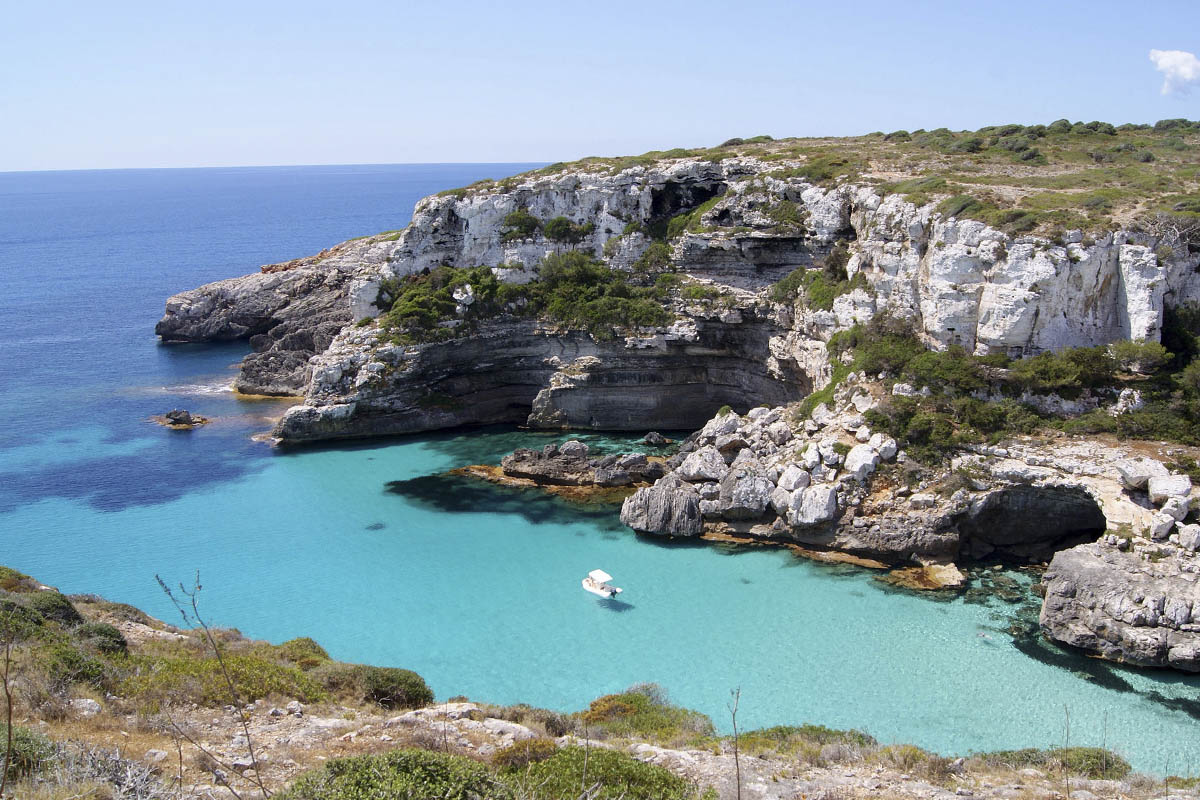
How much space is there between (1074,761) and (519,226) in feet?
131

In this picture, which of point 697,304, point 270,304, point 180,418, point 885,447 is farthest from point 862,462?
point 270,304

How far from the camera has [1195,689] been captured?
22109 millimetres

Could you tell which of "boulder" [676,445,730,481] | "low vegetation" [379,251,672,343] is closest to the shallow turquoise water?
"boulder" [676,445,730,481]

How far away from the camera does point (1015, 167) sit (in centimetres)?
4303

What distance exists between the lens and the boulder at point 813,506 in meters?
30.1

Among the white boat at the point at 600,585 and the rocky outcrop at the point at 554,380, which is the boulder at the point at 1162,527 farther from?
the rocky outcrop at the point at 554,380

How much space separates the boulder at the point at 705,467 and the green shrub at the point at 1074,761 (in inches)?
671

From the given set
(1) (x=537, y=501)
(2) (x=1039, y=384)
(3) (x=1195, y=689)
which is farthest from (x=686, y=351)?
(3) (x=1195, y=689)

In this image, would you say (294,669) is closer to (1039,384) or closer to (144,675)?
(144,675)

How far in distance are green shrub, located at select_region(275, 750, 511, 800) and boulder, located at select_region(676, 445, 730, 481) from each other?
2270 centimetres

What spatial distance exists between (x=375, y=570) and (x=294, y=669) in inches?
496

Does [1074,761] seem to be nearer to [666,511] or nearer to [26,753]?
[666,511]

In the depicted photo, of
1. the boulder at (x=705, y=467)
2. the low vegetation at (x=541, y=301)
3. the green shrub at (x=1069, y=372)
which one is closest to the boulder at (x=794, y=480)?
the boulder at (x=705, y=467)

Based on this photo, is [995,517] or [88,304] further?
[88,304]
